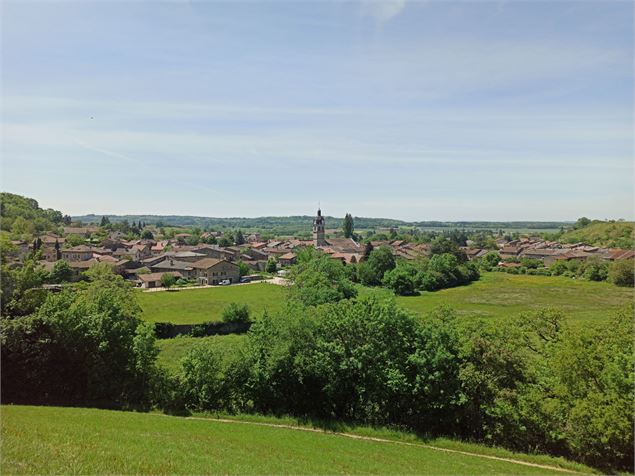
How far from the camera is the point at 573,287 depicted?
7594cm

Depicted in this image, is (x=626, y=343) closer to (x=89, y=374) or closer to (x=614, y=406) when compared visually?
(x=614, y=406)

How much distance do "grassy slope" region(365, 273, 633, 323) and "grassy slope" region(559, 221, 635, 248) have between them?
56729 millimetres

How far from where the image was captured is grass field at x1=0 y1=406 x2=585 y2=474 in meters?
10.9

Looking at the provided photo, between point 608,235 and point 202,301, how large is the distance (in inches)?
5725

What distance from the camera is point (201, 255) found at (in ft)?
302

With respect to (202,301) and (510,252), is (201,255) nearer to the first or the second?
(202,301)

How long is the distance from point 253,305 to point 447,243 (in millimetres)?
62900

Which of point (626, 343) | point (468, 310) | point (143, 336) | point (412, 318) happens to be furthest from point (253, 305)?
point (626, 343)

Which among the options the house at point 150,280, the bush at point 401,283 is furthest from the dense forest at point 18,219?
the bush at point 401,283

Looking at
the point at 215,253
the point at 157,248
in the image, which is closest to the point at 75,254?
the point at 215,253

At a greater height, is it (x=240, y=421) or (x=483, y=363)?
(x=483, y=363)

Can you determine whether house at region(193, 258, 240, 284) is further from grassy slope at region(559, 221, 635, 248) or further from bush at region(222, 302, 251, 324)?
grassy slope at region(559, 221, 635, 248)

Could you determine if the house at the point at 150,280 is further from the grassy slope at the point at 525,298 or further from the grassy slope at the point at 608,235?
the grassy slope at the point at 608,235

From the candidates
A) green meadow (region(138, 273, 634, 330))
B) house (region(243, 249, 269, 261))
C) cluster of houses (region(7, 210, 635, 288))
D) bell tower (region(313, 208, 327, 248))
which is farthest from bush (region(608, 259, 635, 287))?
house (region(243, 249, 269, 261))
